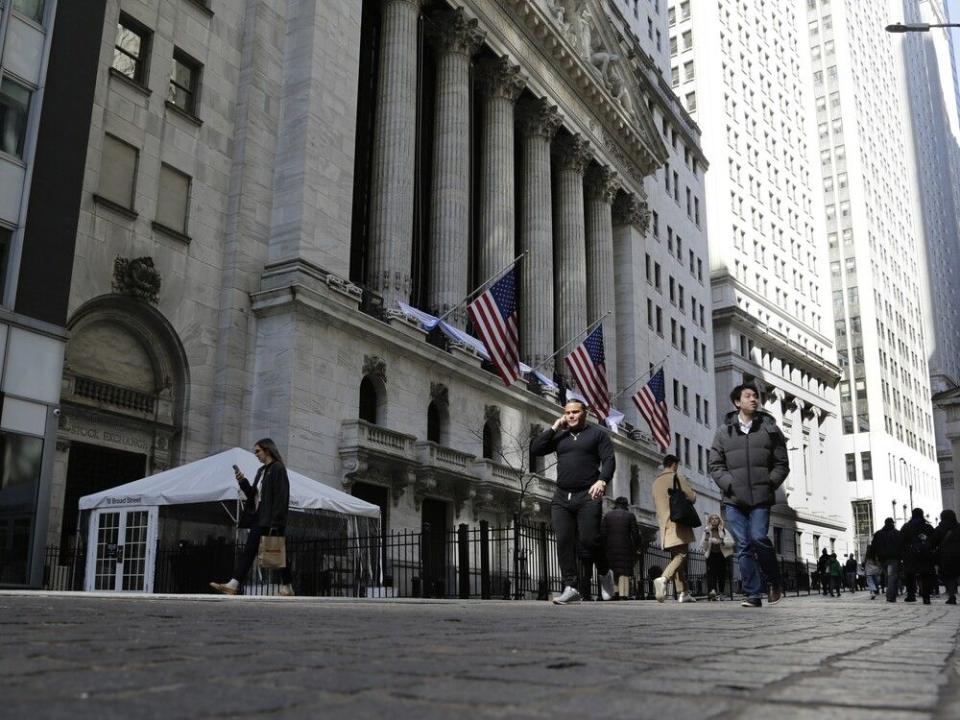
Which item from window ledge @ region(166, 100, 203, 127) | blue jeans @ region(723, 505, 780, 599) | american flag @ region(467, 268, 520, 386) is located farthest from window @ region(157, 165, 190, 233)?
blue jeans @ region(723, 505, 780, 599)

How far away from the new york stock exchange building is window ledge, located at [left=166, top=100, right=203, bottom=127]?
0.33 feet

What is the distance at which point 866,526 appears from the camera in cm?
10469

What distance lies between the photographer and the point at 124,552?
18672mm

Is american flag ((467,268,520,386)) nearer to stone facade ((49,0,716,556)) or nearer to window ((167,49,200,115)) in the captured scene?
stone facade ((49,0,716,556))

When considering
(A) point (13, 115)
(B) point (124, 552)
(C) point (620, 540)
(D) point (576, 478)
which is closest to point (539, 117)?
(A) point (13, 115)

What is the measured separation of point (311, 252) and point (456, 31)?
14.5 meters

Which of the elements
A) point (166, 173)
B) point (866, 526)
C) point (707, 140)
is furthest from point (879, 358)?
point (166, 173)

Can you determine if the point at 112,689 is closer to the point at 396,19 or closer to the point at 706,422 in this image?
the point at 396,19

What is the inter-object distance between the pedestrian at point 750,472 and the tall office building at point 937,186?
127 metres

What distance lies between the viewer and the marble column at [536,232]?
1629 inches

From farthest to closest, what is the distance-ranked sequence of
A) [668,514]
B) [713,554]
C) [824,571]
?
[824,571], [713,554], [668,514]

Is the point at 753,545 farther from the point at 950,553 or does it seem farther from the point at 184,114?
Answer: the point at 184,114

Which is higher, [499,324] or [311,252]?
[311,252]

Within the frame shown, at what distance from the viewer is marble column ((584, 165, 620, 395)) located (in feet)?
163
